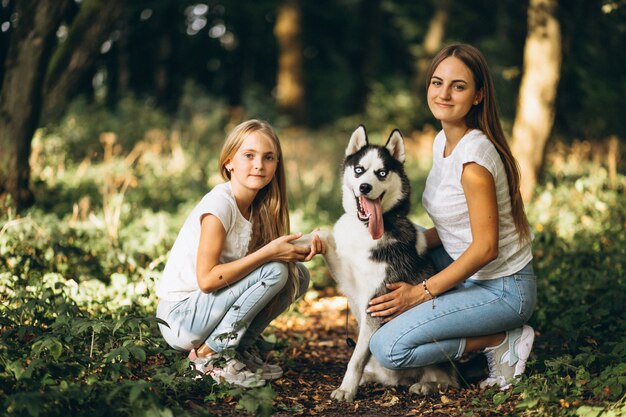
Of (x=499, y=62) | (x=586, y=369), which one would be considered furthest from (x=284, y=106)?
(x=586, y=369)

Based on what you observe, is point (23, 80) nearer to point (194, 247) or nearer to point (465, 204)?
point (194, 247)

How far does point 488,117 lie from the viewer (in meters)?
3.67

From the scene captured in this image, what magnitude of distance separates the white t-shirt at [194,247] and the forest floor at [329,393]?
Result: 0.73 metres

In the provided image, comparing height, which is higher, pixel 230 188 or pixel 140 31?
pixel 140 31

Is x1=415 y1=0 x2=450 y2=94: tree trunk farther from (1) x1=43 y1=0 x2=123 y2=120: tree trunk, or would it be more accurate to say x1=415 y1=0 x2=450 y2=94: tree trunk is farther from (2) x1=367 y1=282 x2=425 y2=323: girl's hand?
(2) x1=367 y1=282 x2=425 y2=323: girl's hand

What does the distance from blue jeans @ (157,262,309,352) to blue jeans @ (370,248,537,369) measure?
672mm

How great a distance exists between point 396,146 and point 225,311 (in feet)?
4.50

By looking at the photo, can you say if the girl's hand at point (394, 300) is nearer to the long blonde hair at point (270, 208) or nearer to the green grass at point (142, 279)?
the long blonde hair at point (270, 208)

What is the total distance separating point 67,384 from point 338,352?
91.4 inches

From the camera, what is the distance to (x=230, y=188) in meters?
3.88

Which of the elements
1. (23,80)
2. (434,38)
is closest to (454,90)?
(23,80)

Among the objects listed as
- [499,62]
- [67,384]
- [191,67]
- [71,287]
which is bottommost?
[67,384]

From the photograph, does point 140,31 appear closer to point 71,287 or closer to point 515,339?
point 71,287

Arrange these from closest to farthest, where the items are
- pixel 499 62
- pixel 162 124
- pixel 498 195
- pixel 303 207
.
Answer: pixel 498 195, pixel 303 207, pixel 162 124, pixel 499 62
